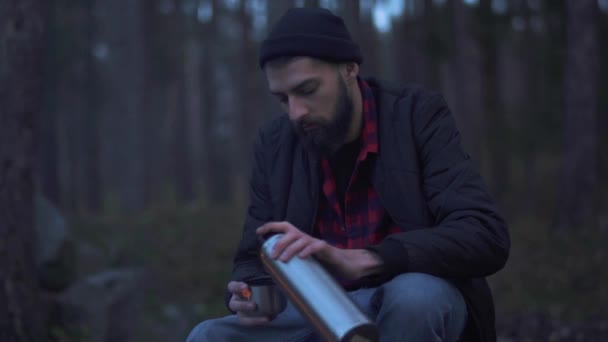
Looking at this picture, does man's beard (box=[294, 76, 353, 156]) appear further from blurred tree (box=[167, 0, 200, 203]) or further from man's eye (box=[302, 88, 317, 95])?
blurred tree (box=[167, 0, 200, 203])

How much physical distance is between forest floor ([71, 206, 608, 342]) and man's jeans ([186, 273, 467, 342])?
3.93m

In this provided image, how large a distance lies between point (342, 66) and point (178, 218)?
438 inches

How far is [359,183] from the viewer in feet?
9.81

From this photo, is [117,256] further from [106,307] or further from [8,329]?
[8,329]

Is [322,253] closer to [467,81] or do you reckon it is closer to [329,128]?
[329,128]

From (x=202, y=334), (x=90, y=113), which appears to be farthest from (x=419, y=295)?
(x=90, y=113)

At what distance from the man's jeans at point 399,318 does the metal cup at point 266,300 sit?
96 mm

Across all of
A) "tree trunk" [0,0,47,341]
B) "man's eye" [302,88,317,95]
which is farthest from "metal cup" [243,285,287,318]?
"tree trunk" [0,0,47,341]

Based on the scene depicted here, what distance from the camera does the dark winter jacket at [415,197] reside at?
102 inches

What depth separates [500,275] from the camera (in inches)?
366

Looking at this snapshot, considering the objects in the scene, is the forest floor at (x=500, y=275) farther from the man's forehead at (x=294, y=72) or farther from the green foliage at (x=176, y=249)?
the man's forehead at (x=294, y=72)

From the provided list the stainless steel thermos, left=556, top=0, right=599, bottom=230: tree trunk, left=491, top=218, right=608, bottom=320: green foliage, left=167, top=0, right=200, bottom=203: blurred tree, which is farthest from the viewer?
left=167, top=0, right=200, bottom=203: blurred tree

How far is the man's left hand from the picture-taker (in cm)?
242

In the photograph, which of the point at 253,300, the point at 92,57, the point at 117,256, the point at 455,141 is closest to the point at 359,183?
the point at 455,141
